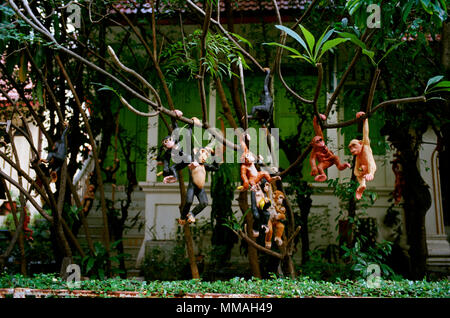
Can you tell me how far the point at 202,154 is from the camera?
258cm

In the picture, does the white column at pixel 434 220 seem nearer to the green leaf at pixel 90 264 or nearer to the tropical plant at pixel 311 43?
the tropical plant at pixel 311 43

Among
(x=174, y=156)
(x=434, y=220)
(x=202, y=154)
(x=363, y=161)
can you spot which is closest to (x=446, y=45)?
(x=363, y=161)

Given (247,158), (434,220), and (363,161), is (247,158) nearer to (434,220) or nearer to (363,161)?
(363,161)

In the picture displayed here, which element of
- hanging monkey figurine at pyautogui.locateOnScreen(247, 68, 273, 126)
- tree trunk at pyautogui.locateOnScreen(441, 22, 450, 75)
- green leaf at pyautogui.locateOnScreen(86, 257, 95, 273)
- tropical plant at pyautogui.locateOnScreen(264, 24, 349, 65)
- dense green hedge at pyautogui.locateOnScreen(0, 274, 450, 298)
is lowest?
green leaf at pyautogui.locateOnScreen(86, 257, 95, 273)

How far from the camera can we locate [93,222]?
25.7 feet

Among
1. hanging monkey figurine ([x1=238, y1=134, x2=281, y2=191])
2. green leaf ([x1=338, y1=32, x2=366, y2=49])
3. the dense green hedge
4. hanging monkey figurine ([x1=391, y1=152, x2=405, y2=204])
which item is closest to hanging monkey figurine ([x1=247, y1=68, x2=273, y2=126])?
hanging monkey figurine ([x1=238, y1=134, x2=281, y2=191])

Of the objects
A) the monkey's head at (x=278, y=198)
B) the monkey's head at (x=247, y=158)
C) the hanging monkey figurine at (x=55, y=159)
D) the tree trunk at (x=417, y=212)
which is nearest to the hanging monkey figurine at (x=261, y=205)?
the monkey's head at (x=247, y=158)

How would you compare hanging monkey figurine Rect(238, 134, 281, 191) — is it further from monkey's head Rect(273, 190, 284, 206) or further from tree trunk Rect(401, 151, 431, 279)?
tree trunk Rect(401, 151, 431, 279)

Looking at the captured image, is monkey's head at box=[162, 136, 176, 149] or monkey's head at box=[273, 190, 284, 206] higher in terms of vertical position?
monkey's head at box=[162, 136, 176, 149]

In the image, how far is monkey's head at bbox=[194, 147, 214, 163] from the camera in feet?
8.46

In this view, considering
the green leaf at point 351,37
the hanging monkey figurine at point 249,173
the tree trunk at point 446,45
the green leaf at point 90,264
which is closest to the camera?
the green leaf at point 351,37

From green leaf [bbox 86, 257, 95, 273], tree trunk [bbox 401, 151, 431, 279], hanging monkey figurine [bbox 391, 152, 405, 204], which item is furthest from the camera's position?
hanging monkey figurine [bbox 391, 152, 405, 204]

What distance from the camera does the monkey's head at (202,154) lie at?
2578 mm

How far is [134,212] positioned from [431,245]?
→ 5.57 m
